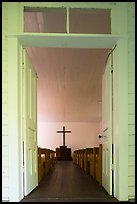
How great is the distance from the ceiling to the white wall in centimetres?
729

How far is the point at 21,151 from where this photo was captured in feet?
12.2

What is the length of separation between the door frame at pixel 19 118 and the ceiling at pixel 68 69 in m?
0.63

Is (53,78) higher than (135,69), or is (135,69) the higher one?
(53,78)

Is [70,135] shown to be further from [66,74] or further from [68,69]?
[68,69]

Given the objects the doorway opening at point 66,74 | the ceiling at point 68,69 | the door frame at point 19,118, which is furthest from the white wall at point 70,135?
the door frame at point 19,118

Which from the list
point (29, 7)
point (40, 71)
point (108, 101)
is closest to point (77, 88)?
point (40, 71)

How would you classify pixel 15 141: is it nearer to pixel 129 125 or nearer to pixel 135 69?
pixel 129 125

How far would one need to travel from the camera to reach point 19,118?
3695 millimetres

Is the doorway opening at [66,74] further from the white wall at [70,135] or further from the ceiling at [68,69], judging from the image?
the white wall at [70,135]

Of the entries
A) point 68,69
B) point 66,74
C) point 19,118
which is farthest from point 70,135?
point 19,118

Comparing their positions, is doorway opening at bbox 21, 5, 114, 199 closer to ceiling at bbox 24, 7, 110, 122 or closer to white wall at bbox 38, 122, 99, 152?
ceiling at bbox 24, 7, 110, 122

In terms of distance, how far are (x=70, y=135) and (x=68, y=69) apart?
13.7 m

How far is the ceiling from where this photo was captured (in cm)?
468

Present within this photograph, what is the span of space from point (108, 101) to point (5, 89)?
4.97 feet
